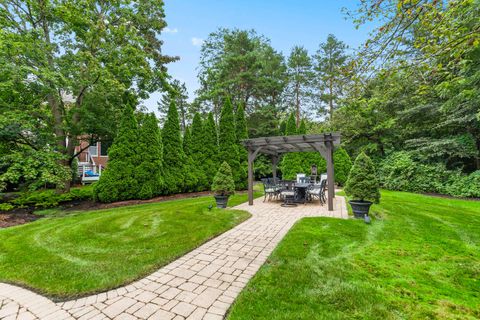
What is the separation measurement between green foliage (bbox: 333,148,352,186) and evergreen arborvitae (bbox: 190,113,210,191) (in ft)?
28.7

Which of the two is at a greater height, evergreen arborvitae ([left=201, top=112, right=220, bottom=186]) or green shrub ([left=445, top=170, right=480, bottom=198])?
evergreen arborvitae ([left=201, top=112, right=220, bottom=186])

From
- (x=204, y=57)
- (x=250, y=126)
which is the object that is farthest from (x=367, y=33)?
(x=204, y=57)

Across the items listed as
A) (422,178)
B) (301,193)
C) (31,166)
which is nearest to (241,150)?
(301,193)

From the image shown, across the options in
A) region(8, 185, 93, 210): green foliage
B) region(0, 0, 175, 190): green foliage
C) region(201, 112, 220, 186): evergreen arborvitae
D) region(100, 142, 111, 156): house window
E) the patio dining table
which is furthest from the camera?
region(201, 112, 220, 186): evergreen arborvitae

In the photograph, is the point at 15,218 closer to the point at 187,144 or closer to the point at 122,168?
the point at 122,168

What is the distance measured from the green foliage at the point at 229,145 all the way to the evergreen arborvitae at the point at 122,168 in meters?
5.03

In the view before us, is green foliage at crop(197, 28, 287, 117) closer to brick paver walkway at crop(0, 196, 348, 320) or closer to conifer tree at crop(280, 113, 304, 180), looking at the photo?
conifer tree at crop(280, 113, 304, 180)

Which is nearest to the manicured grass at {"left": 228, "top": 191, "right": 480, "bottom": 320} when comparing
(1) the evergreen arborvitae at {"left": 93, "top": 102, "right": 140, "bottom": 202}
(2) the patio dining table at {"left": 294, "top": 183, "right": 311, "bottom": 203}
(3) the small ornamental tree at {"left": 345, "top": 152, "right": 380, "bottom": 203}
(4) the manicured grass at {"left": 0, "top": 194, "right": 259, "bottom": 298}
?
(3) the small ornamental tree at {"left": 345, "top": 152, "right": 380, "bottom": 203}

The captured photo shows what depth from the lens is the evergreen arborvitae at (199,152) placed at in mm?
11992

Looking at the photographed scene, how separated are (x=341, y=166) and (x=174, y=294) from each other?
46.8ft

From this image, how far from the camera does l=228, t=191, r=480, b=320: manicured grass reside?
2.29 m

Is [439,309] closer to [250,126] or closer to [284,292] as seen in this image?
[284,292]

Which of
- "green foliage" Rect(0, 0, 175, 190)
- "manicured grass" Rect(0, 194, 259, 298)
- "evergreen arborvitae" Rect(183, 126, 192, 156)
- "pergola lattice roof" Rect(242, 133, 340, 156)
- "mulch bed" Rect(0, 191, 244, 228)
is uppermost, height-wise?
"green foliage" Rect(0, 0, 175, 190)

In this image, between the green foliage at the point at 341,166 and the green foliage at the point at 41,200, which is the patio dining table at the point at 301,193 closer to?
the green foliage at the point at 341,166
